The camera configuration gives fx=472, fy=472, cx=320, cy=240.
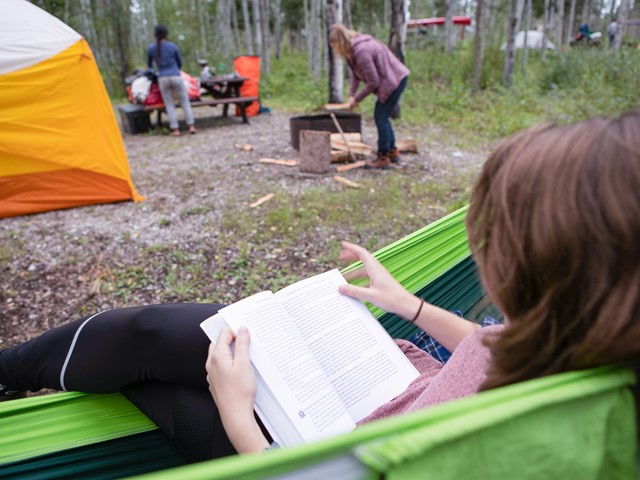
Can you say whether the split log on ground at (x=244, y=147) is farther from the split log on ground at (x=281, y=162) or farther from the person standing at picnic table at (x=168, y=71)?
the person standing at picnic table at (x=168, y=71)

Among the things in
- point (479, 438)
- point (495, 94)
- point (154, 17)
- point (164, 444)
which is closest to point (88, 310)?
point (164, 444)

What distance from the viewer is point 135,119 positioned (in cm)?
661

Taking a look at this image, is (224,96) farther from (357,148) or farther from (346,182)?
(346,182)

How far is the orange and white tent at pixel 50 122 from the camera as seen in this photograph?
10.3ft

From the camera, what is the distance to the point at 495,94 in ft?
26.2

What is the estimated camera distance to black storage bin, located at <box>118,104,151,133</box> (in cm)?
652

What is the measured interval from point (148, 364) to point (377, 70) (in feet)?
12.7

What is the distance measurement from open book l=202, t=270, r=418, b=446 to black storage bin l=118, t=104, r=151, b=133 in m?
6.22

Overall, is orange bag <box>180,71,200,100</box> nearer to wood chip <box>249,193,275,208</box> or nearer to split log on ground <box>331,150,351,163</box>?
split log on ground <box>331,150,351,163</box>

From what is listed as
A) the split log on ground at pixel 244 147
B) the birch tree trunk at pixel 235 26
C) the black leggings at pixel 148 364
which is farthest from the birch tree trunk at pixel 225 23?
the black leggings at pixel 148 364

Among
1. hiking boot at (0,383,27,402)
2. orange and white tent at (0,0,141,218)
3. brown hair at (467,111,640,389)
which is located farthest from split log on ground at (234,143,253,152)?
brown hair at (467,111,640,389)

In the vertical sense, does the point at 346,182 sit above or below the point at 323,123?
below

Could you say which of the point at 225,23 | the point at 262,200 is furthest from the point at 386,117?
the point at 225,23

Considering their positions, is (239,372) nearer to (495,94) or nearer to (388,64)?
(388,64)
